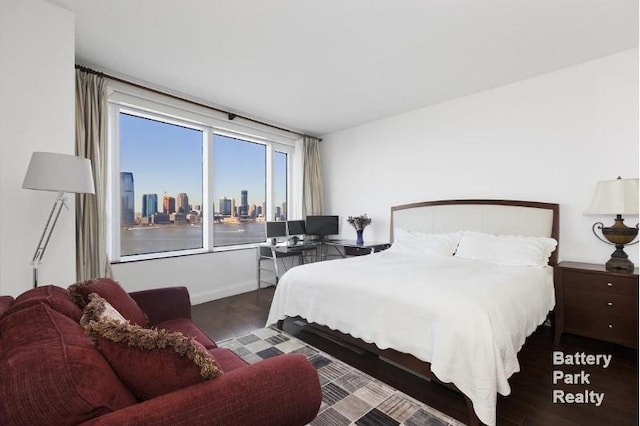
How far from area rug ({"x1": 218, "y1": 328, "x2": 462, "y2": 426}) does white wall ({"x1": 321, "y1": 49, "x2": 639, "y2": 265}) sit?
245cm

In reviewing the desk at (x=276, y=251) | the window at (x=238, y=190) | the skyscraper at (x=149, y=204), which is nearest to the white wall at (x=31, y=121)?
the skyscraper at (x=149, y=204)

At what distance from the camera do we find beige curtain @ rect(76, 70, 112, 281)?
9.53ft

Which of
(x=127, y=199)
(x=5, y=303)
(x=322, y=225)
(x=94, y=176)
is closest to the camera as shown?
(x=5, y=303)

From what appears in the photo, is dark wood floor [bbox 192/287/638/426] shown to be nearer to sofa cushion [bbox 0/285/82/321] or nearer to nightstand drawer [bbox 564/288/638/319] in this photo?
nightstand drawer [bbox 564/288/638/319]

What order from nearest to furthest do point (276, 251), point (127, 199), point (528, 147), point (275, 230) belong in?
point (528, 147), point (127, 199), point (276, 251), point (275, 230)

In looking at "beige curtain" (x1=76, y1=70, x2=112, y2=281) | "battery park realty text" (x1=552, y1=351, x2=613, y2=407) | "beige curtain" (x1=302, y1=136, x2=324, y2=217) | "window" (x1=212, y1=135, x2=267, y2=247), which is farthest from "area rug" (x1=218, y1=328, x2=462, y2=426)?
"beige curtain" (x1=302, y1=136, x2=324, y2=217)

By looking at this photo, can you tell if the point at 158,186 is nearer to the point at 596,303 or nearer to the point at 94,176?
the point at 94,176

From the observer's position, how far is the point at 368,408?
6.18 ft

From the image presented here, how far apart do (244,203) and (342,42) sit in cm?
291

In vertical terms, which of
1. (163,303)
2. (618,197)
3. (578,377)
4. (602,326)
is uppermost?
(618,197)

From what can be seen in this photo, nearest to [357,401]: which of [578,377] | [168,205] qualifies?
[578,377]

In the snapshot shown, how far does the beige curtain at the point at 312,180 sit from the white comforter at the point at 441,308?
2341 mm

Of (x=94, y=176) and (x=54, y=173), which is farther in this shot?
(x=94, y=176)

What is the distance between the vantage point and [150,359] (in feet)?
3.21
